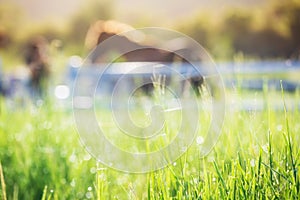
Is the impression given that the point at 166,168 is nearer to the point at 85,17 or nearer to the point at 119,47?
the point at 119,47

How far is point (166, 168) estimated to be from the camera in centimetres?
165

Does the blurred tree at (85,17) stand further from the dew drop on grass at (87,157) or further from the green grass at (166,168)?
the dew drop on grass at (87,157)

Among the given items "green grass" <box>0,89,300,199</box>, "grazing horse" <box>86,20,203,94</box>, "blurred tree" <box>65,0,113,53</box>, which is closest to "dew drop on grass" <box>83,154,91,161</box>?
"green grass" <box>0,89,300,199</box>

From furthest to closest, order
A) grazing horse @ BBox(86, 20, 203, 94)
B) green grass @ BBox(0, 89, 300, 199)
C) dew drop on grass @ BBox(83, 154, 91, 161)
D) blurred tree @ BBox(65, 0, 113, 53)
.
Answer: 1. blurred tree @ BBox(65, 0, 113, 53)
2. grazing horse @ BBox(86, 20, 203, 94)
3. dew drop on grass @ BBox(83, 154, 91, 161)
4. green grass @ BBox(0, 89, 300, 199)

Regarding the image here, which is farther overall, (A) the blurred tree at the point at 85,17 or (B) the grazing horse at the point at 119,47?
(A) the blurred tree at the point at 85,17

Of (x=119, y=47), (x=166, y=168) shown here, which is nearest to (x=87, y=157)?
A: (x=166, y=168)

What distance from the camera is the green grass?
147 cm

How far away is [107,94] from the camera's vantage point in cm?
708

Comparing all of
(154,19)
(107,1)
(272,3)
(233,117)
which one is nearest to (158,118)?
(233,117)

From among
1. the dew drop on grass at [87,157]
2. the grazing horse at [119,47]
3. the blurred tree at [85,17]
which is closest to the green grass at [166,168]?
the dew drop on grass at [87,157]

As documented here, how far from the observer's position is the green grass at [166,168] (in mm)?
1475

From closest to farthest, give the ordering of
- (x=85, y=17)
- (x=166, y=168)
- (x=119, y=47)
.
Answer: (x=166, y=168), (x=119, y=47), (x=85, y=17)

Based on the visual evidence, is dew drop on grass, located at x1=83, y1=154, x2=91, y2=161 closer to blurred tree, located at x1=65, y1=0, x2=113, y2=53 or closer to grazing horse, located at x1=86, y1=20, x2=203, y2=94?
Result: grazing horse, located at x1=86, y1=20, x2=203, y2=94

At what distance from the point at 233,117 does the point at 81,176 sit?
74 cm
